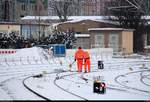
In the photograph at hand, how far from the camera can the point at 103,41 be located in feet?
172

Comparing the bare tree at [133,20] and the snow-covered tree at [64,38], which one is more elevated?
the bare tree at [133,20]

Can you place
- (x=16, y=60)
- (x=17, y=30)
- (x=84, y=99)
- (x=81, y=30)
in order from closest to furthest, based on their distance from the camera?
(x=84, y=99)
(x=16, y=60)
(x=17, y=30)
(x=81, y=30)

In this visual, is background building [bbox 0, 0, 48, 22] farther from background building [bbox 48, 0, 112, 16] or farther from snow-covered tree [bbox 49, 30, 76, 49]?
snow-covered tree [bbox 49, 30, 76, 49]

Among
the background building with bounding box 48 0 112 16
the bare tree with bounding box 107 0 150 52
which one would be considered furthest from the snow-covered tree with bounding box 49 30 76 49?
the background building with bounding box 48 0 112 16

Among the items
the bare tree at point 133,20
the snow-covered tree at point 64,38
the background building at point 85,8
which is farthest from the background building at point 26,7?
the snow-covered tree at point 64,38

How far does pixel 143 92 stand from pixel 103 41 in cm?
3435

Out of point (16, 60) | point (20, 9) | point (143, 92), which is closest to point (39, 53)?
point (16, 60)

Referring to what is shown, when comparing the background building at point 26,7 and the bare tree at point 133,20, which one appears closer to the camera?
the bare tree at point 133,20

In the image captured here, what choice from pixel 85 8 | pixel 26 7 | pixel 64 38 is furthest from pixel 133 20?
pixel 26 7

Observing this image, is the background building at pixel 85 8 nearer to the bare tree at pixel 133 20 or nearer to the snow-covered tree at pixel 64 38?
the bare tree at pixel 133 20

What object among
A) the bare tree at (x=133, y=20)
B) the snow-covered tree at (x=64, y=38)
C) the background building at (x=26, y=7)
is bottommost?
the snow-covered tree at (x=64, y=38)

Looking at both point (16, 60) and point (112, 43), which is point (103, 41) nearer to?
point (112, 43)

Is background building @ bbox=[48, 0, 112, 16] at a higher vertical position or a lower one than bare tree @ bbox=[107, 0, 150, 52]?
higher

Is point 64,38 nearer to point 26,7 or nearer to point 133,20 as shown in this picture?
point 133,20
